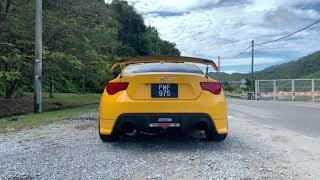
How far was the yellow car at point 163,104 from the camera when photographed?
7531mm

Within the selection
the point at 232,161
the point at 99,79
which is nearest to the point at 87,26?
the point at 99,79

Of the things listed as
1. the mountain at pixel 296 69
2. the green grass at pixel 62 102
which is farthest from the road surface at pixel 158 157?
the mountain at pixel 296 69

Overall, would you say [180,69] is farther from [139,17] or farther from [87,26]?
[139,17]

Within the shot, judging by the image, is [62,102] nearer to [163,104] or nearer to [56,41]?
[56,41]

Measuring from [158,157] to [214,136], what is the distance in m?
1.40

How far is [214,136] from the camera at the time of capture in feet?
26.6

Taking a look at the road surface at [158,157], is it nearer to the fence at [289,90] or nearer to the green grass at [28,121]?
the green grass at [28,121]

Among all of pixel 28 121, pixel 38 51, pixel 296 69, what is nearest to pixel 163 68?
pixel 28 121

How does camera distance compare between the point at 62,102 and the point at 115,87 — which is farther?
the point at 62,102

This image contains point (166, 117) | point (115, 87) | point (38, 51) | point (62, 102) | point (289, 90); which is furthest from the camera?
point (289, 90)

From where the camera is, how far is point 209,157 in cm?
703

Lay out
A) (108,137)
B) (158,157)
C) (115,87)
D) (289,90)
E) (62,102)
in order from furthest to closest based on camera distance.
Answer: (289,90) < (62,102) < (108,137) < (115,87) < (158,157)

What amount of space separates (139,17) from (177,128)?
2057 inches

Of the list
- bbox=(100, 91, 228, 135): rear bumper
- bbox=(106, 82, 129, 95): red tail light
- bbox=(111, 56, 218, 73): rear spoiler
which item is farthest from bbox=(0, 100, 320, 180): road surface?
bbox=(111, 56, 218, 73): rear spoiler
